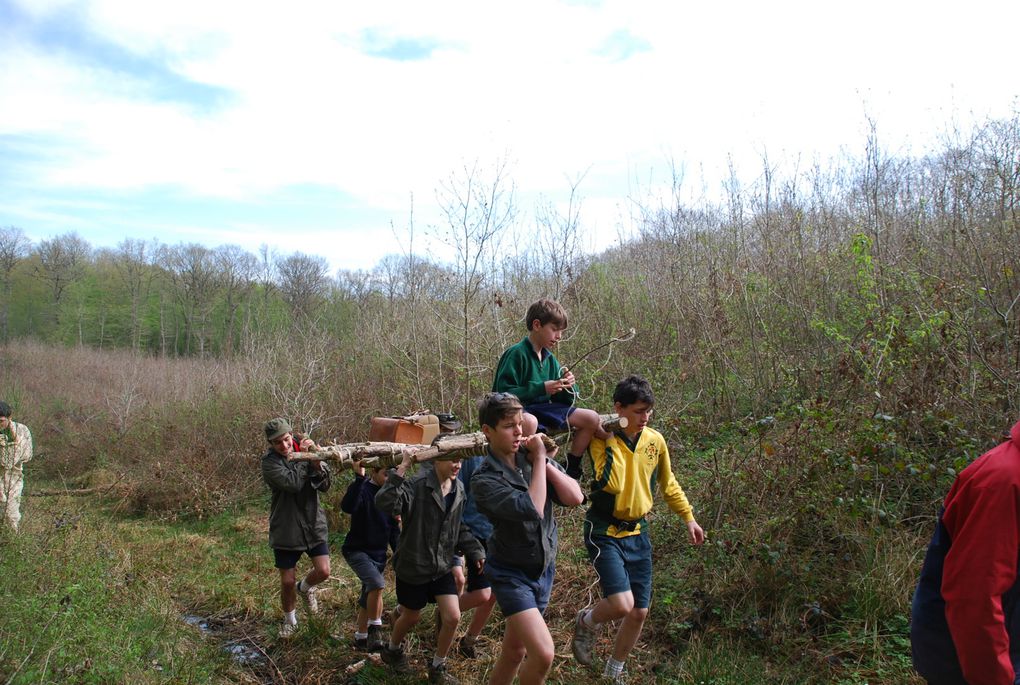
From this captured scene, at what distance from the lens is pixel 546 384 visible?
471cm

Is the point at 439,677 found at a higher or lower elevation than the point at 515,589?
lower

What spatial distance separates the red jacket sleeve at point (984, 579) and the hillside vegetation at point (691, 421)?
252cm

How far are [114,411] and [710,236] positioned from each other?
12879 millimetres

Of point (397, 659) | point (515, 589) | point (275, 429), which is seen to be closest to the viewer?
point (515, 589)

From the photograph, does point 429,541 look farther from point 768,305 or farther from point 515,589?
point 768,305

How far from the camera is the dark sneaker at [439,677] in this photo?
505cm

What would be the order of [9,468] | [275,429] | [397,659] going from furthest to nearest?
1. [9,468]
2. [275,429]
3. [397,659]

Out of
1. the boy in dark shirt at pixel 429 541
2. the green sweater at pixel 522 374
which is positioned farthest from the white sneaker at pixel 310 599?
the green sweater at pixel 522 374

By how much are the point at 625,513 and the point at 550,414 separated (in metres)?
0.77

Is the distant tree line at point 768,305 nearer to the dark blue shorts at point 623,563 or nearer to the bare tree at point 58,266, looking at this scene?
the dark blue shorts at point 623,563

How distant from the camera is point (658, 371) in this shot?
10305 mm

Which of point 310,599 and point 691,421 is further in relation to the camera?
point 691,421

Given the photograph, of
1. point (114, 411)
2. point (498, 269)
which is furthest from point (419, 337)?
point (114, 411)

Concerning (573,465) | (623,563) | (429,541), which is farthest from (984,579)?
(429,541)
